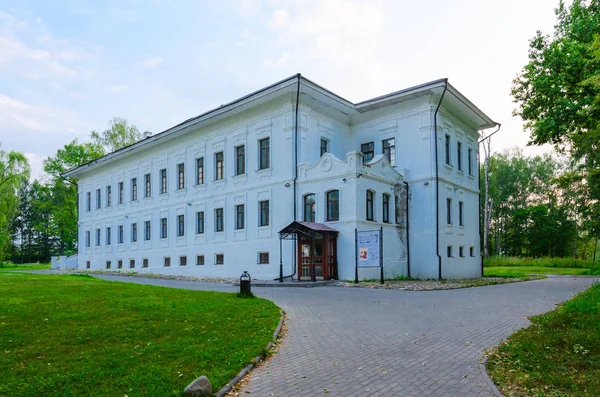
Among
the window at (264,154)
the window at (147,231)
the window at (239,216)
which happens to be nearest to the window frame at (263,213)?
Result: the window at (239,216)

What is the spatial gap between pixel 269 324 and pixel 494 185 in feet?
186

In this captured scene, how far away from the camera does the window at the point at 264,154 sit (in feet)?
92.0

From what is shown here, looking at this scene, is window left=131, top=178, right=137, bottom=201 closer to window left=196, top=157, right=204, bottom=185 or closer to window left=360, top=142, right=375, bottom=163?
window left=196, top=157, right=204, bottom=185

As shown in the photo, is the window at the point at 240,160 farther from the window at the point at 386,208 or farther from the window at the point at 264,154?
the window at the point at 386,208

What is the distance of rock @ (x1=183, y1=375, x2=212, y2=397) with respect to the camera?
Answer: 5268 mm

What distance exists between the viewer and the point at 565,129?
21.6m

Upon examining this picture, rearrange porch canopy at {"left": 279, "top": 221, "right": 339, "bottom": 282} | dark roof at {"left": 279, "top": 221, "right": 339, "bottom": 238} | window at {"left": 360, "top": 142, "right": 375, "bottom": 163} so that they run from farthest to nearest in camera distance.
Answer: window at {"left": 360, "top": 142, "right": 375, "bottom": 163}
porch canopy at {"left": 279, "top": 221, "right": 339, "bottom": 282}
dark roof at {"left": 279, "top": 221, "right": 339, "bottom": 238}

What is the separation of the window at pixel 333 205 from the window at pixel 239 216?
678 centimetres

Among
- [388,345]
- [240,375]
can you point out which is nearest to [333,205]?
[388,345]

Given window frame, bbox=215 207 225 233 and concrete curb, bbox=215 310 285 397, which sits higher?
window frame, bbox=215 207 225 233

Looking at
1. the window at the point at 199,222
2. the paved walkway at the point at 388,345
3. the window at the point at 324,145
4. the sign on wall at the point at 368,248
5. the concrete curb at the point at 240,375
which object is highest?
the window at the point at 324,145

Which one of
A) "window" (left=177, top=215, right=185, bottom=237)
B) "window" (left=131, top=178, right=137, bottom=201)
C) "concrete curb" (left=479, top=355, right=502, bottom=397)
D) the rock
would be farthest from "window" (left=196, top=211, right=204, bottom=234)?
the rock

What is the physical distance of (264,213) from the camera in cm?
2773

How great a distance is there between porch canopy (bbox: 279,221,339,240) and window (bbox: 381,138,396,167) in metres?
6.94
